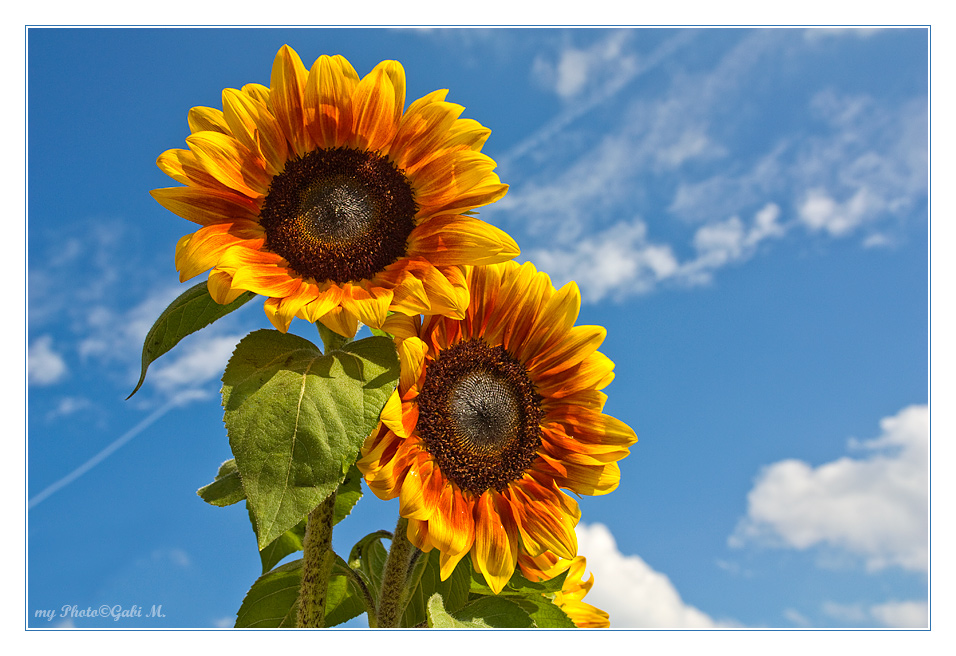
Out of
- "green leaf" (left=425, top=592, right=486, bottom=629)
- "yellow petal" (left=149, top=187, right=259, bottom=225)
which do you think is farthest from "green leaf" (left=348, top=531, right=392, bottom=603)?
"yellow petal" (left=149, top=187, right=259, bottom=225)

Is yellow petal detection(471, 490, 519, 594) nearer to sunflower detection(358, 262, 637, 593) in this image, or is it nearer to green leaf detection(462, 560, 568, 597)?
sunflower detection(358, 262, 637, 593)

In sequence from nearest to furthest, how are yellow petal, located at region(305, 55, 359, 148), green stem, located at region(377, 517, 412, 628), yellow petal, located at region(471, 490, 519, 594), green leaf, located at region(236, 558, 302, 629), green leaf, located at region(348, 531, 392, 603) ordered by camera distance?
yellow petal, located at region(305, 55, 359, 148)
yellow petal, located at region(471, 490, 519, 594)
green stem, located at region(377, 517, 412, 628)
green leaf, located at region(236, 558, 302, 629)
green leaf, located at region(348, 531, 392, 603)

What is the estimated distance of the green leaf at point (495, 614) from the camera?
84.6 inches

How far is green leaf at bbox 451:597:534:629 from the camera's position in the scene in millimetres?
2148

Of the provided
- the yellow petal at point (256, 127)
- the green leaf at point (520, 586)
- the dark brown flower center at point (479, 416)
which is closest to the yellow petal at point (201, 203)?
the yellow petal at point (256, 127)

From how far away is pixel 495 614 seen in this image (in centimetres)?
217

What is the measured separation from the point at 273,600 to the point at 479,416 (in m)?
0.84

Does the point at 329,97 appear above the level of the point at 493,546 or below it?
above

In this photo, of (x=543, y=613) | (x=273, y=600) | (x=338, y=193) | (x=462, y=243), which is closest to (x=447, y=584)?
(x=543, y=613)

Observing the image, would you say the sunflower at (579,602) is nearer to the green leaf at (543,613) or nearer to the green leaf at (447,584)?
the green leaf at (543,613)

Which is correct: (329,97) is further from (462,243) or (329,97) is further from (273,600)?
(273,600)

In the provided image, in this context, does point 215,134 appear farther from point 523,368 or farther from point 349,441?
point 523,368

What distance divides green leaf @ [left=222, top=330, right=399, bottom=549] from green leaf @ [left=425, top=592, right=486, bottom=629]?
530 mm
